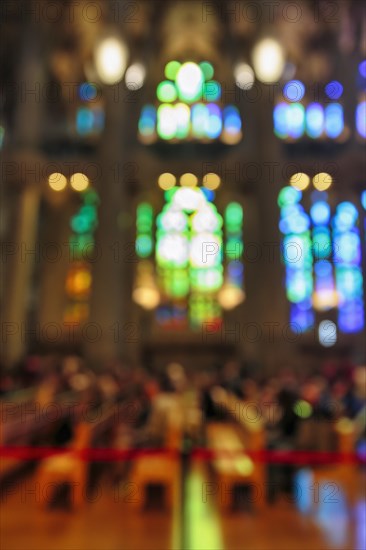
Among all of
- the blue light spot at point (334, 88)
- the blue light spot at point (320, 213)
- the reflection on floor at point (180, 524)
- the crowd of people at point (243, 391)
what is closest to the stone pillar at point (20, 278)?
the crowd of people at point (243, 391)

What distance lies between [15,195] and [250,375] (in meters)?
9.97

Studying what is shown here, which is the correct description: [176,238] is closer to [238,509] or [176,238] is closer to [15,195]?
[15,195]

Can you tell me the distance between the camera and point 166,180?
680 inches

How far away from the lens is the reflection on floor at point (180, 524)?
380 centimetres

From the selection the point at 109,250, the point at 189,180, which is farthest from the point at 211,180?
the point at 109,250

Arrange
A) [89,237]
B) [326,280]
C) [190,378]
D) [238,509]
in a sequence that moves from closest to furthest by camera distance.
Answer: [238,509], [190,378], [326,280], [89,237]

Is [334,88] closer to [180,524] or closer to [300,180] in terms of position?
[300,180]

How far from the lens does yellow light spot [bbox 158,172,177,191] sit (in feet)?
56.4

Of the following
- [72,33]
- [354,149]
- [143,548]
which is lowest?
[143,548]

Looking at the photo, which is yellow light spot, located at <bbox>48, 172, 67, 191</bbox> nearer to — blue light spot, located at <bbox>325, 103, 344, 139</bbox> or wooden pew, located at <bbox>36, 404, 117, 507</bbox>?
blue light spot, located at <bbox>325, 103, 344, 139</bbox>

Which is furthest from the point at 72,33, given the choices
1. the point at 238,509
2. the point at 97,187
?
the point at 97,187

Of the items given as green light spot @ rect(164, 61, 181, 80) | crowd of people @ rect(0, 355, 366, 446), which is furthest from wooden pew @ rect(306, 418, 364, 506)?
green light spot @ rect(164, 61, 181, 80)

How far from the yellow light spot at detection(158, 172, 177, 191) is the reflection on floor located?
43.5ft

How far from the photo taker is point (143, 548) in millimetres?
3682
